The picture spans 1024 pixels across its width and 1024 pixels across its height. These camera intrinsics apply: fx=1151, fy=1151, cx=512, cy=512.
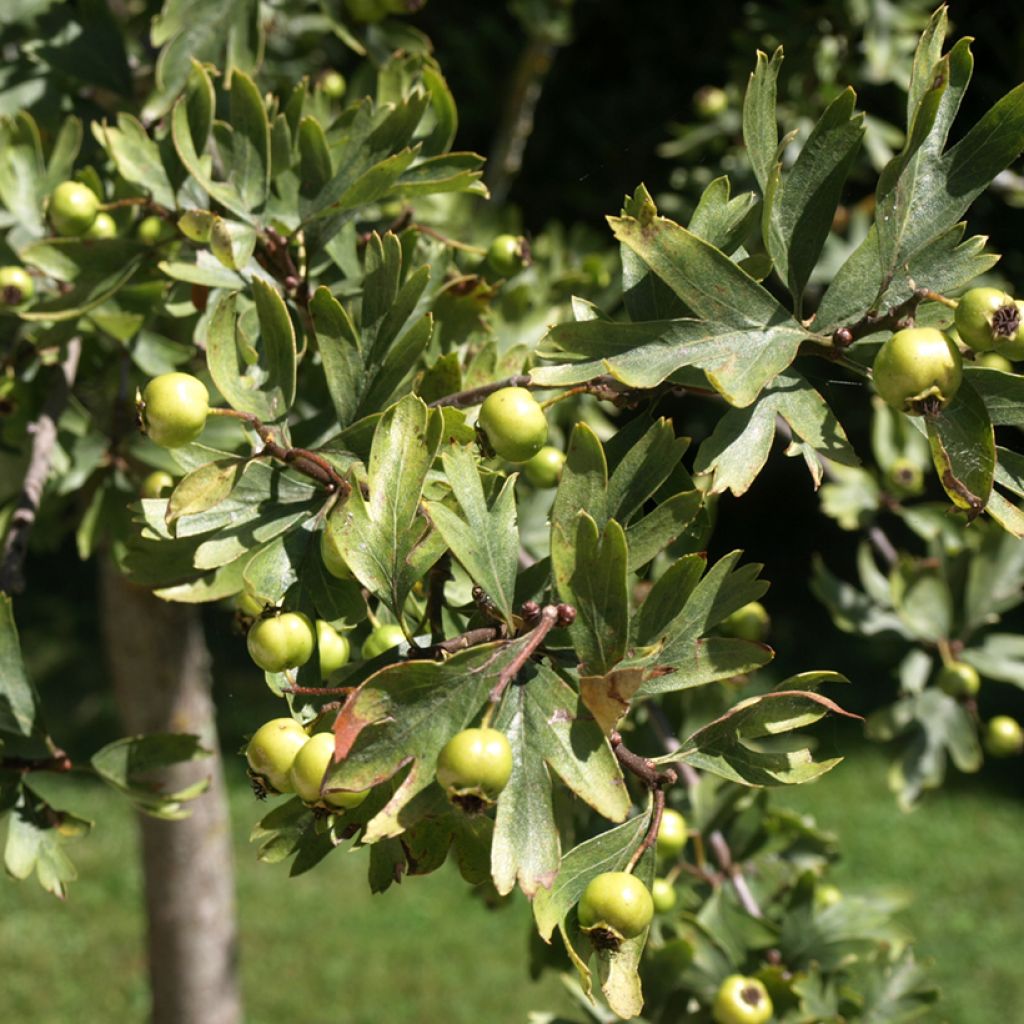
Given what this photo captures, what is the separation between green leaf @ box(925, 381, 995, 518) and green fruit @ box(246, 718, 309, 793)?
0.50m

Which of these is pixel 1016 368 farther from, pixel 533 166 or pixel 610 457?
pixel 533 166

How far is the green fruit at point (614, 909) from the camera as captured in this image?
0.79 meters

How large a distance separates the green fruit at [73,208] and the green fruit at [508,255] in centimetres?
47

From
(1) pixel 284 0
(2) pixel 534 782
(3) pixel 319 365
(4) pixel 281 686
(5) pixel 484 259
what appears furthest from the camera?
(1) pixel 284 0

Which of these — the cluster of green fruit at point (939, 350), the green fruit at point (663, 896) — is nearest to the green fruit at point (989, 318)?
Answer: the cluster of green fruit at point (939, 350)

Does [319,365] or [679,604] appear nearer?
[679,604]

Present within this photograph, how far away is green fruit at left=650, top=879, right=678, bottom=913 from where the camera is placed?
1.31m

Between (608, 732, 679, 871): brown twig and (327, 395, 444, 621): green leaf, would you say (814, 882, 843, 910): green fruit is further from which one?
(327, 395, 444, 621): green leaf

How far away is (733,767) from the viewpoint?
87cm

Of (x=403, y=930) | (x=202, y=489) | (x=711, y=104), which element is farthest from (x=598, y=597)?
(x=403, y=930)

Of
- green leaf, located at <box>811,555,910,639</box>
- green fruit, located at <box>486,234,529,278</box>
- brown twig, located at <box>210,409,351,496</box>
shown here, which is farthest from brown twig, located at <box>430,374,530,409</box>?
green leaf, located at <box>811,555,910,639</box>

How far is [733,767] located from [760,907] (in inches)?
30.2

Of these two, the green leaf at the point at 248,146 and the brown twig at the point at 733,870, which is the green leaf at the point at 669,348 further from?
the brown twig at the point at 733,870

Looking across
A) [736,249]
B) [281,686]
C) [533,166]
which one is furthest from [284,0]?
[533,166]
